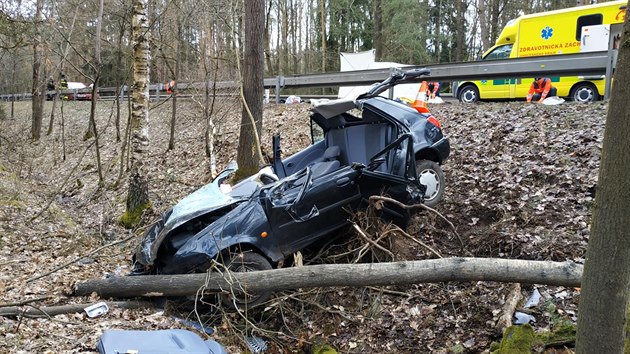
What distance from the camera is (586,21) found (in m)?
14.9

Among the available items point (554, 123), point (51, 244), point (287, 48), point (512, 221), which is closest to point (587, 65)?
point (554, 123)

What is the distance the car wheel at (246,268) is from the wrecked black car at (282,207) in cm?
1

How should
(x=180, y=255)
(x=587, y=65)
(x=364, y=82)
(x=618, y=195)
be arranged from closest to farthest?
(x=618, y=195) → (x=180, y=255) → (x=587, y=65) → (x=364, y=82)

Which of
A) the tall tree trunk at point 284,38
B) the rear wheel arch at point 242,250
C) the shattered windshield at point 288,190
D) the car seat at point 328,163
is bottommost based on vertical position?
the rear wheel arch at point 242,250

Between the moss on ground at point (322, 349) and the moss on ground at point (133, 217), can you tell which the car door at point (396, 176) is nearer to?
the moss on ground at point (322, 349)

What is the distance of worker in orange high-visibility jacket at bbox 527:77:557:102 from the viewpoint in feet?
44.8

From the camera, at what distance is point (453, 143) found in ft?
31.3

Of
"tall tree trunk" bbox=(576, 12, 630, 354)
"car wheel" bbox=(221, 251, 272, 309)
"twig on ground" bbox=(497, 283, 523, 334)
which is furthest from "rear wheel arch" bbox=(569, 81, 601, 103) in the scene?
"tall tree trunk" bbox=(576, 12, 630, 354)

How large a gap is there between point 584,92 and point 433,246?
9.67m

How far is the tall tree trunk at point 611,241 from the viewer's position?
103 inches

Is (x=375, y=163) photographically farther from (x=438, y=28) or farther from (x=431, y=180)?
(x=438, y=28)

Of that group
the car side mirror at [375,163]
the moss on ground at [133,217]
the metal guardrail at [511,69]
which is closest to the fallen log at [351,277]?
the car side mirror at [375,163]

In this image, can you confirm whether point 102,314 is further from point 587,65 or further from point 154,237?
point 587,65

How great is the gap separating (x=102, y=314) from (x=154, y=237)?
105 cm
